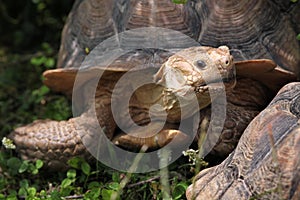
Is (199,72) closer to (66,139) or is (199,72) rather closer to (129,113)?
(129,113)

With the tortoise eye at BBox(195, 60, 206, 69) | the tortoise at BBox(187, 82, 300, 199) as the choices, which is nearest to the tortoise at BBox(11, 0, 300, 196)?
the tortoise eye at BBox(195, 60, 206, 69)

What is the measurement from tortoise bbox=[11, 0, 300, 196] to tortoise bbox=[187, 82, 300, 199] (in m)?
0.49

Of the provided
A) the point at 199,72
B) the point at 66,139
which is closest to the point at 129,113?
the point at 66,139

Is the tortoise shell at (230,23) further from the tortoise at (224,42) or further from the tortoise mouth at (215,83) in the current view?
the tortoise mouth at (215,83)

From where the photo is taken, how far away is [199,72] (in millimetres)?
3314

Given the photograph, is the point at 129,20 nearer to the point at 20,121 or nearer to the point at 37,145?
the point at 37,145

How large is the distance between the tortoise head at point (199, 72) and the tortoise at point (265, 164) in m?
0.33

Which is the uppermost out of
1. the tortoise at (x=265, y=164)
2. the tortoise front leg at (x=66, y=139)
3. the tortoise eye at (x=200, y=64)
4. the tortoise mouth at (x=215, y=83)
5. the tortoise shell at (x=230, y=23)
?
the tortoise shell at (x=230, y=23)

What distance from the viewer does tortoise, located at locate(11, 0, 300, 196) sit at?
366 centimetres

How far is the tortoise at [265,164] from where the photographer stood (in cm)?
273

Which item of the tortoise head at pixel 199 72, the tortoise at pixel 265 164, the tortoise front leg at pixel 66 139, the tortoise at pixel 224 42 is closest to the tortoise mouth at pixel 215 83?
the tortoise head at pixel 199 72

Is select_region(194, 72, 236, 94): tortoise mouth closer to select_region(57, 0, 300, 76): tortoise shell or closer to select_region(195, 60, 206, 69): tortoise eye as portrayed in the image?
select_region(195, 60, 206, 69): tortoise eye

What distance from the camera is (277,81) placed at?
381 centimetres

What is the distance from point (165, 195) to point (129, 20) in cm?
116
